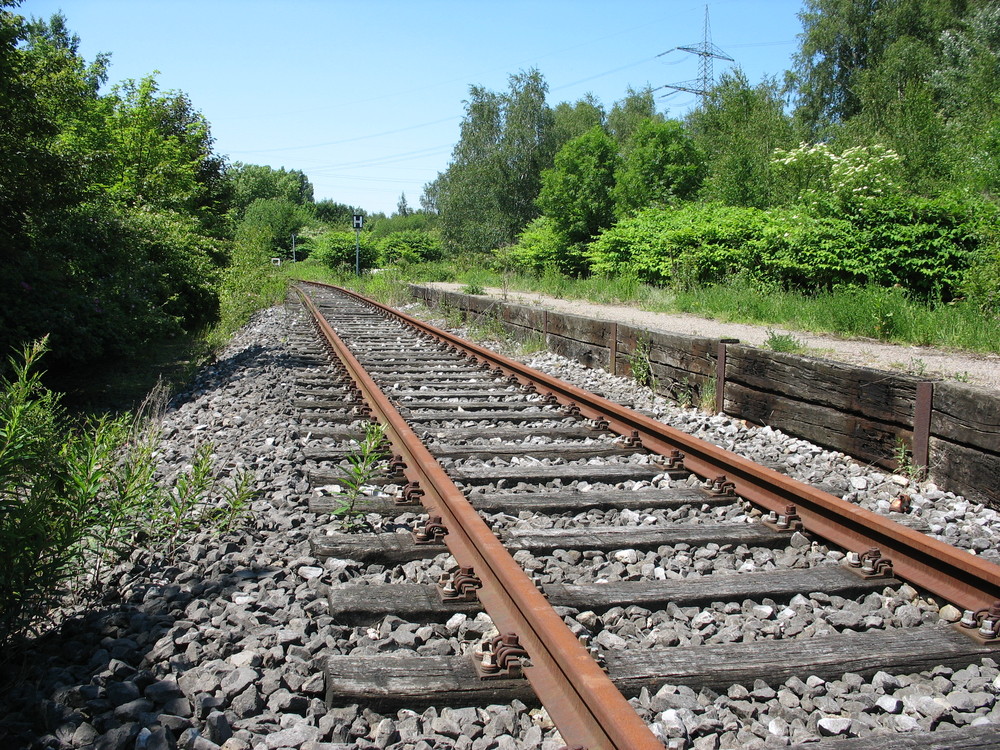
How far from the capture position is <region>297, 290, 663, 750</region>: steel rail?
74.5 inches

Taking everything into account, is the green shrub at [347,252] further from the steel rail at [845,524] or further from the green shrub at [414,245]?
the steel rail at [845,524]

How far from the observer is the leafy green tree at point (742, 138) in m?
28.7

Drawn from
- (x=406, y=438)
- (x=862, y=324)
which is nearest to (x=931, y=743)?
(x=406, y=438)

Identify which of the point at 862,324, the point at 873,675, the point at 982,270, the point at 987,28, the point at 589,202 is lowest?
the point at 873,675

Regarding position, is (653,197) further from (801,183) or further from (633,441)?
(633,441)

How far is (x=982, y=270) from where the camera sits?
9102mm

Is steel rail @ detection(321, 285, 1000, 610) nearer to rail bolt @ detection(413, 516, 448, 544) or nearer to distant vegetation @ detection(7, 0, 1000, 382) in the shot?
rail bolt @ detection(413, 516, 448, 544)

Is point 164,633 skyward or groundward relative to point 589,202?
groundward

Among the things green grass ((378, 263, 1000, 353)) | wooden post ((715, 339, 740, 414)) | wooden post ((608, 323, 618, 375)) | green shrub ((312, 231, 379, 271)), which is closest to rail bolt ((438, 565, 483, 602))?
wooden post ((715, 339, 740, 414))

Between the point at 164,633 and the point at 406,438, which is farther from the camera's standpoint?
the point at 406,438

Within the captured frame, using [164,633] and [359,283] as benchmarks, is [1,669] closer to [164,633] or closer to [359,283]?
[164,633]

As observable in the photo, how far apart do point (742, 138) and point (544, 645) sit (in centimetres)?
3328

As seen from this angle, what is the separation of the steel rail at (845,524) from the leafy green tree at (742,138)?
78.7ft

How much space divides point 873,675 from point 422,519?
2.02 metres
